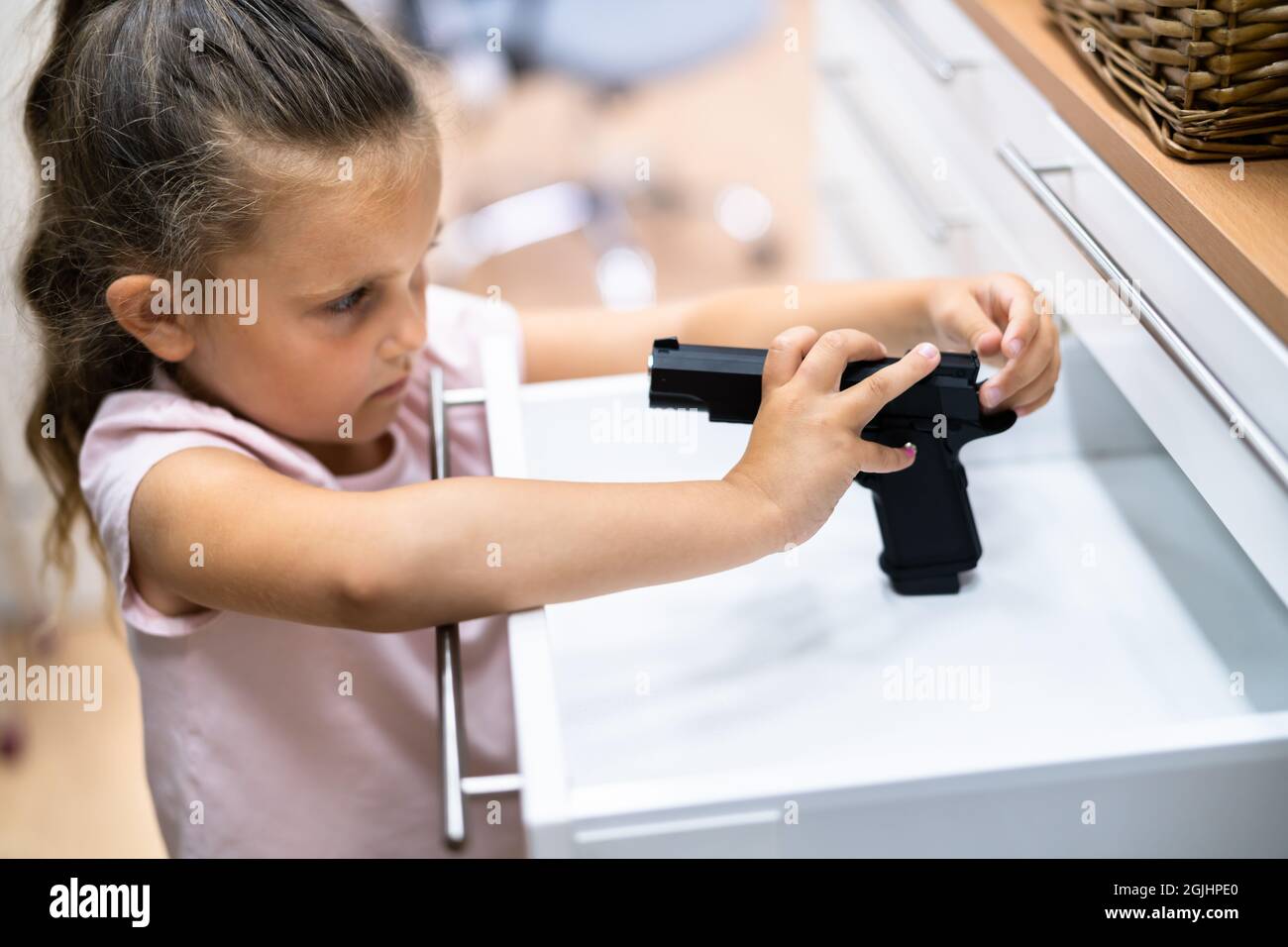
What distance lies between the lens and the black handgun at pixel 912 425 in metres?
0.64

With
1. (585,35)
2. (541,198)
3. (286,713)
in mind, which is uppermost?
(585,35)

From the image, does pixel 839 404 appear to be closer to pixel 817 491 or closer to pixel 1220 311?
pixel 817 491

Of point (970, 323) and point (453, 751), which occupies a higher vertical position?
point (970, 323)

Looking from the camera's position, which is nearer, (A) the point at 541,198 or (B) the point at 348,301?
(B) the point at 348,301

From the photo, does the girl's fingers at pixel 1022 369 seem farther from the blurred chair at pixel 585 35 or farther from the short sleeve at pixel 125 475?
the blurred chair at pixel 585 35

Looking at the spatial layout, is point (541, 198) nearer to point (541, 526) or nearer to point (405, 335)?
point (405, 335)

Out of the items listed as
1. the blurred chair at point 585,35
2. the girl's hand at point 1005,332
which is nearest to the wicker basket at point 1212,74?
the girl's hand at point 1005,332

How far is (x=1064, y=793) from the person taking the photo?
52cm

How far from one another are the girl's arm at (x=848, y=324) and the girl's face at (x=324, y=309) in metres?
0.17

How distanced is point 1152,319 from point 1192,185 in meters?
0.07

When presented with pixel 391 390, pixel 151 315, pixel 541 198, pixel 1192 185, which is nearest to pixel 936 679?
pixel 1192 185

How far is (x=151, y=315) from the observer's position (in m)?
0.71

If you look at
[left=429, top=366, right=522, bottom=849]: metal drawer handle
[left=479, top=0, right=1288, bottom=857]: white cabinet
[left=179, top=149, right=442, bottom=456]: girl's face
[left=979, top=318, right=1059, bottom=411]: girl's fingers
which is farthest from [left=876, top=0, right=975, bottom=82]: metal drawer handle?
[left=429, top=366, right=522, bottom=849]: metal drawer handle
